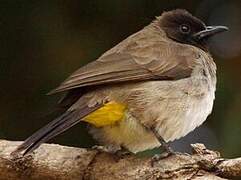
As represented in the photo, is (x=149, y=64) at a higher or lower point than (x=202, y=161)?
higher

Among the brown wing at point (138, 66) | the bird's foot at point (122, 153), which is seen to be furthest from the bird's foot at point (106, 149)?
the brown wing at point (138, 66)

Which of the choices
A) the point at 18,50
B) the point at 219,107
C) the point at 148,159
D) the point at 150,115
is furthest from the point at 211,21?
the point at 148,159

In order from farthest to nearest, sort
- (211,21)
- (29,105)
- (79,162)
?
(211,21) < (29,105) < (79,162)

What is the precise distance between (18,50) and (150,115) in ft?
5.57

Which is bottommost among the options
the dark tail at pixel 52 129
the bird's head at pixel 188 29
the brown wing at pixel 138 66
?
the dark tail at pixel 52 129

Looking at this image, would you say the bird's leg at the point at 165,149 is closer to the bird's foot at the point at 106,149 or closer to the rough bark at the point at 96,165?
the rough bark at the point at 96,165

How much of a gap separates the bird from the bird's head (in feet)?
0.95

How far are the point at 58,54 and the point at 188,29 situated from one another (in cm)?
104

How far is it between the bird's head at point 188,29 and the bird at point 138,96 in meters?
0.29

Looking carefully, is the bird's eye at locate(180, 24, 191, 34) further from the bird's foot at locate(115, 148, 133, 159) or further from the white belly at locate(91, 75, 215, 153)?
the bird's foot at locate(115, 148, 133, 159)

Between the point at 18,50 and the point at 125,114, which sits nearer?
the point at 125,114

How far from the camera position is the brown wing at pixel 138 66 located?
435cm

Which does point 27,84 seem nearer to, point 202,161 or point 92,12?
point 92,12

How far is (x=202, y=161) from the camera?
387 cm
